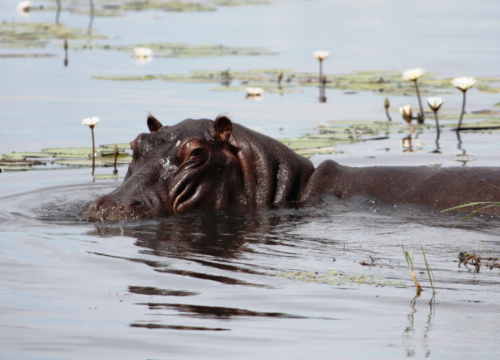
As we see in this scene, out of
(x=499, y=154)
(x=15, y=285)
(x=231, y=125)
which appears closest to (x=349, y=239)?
(x=231, y=125)

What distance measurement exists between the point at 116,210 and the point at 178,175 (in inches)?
25.9

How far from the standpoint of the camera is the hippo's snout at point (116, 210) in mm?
7312

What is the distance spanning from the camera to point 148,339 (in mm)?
4262

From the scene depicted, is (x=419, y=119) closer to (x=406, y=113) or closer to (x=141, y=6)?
(x=406, y=113)

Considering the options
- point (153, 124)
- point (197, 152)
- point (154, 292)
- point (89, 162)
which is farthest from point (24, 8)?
point (154, 292)

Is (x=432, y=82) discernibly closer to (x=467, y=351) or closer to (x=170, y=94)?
(x=170, y=94)

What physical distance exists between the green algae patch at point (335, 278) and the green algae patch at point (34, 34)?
20.1m

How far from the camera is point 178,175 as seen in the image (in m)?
7.60

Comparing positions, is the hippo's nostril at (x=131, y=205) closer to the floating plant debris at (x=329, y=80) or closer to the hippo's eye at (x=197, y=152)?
the hippo's eye at (x=197, y=152)

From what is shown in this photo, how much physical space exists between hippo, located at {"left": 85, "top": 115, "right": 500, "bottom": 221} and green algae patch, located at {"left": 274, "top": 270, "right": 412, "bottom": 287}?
2.25 meters

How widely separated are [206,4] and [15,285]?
37.2 meters

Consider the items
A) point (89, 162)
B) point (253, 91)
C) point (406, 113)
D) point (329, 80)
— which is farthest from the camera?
point (329, 80)

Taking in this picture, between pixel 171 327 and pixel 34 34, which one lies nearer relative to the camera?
pixel 171 327

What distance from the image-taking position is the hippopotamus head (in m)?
7.41
